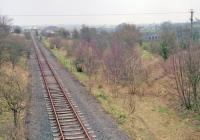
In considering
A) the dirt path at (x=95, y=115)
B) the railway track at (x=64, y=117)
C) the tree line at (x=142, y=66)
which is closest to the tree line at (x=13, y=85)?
the railway track at (x=64, y=117)

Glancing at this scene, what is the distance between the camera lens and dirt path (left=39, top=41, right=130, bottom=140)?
16422mm

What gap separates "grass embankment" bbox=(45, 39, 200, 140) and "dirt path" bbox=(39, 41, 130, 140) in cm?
45

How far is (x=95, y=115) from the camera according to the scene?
19766mm

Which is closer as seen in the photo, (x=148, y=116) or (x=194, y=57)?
(x=148, y=116)

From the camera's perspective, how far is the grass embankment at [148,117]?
16.8 meters

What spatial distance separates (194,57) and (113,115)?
6.34 m

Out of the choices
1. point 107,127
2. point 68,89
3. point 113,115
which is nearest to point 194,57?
point 113,115

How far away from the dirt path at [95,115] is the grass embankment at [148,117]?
0.45 metres

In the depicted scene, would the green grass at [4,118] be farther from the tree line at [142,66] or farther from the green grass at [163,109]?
the green grass at [163,109]

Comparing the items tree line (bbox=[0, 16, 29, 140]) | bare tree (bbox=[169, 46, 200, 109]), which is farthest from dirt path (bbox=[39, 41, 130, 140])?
bare tree (bbox=[169, 46, 200, 109])

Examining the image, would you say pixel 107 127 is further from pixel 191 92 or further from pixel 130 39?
pixel 130 39

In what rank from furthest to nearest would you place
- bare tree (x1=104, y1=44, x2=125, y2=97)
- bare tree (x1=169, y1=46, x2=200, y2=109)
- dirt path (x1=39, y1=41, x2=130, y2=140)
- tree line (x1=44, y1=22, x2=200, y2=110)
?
1. bare tree (x1=104, y1=44, x2=125, y2=97)
2. tree line (x1=44, y1=22, x2=200, y2=110)
3. bare tree (x1=169, y1=46, x2=200, y2=109)
4. dirt path (x1=39, y1=41, x2=130, y2=140)

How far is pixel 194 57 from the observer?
2134 centimetres

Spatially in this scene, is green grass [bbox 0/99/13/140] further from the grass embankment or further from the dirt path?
the grass embankment
